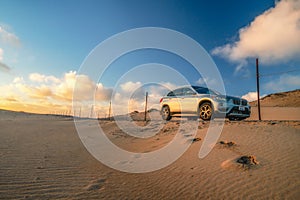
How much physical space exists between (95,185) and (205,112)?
6604 mm

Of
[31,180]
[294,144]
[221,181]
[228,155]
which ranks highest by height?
[294,144]

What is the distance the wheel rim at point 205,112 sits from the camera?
912 centimetres

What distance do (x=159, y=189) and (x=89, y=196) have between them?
1416 mm

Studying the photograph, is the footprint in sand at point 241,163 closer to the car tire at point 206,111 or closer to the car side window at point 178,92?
the car tire at point 206,111

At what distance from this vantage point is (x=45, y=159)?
6.82m

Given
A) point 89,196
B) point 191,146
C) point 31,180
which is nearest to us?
point 89,196

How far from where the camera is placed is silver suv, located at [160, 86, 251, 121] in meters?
8.69

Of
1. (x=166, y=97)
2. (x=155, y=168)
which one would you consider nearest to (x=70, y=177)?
(x=155, y=168)

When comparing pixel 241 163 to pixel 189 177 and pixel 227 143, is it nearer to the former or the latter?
pixel 189 177

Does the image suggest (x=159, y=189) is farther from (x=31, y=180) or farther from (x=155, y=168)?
(x=31, y=180)

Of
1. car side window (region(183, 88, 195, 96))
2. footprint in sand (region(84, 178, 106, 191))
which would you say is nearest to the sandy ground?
footprint in sand (region(84, 178, 106, 191))

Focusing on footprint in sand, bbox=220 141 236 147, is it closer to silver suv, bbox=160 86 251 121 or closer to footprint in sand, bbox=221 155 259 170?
footprint in sand, bbox=221 155 259 170

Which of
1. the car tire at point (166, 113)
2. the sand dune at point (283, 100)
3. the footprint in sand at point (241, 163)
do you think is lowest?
the footprint in sand at point (241, 163)

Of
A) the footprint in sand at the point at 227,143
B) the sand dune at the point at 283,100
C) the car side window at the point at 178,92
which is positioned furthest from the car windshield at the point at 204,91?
the sand dune at the point at 283,100
